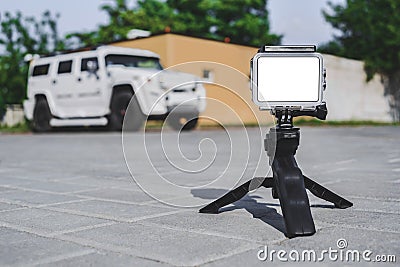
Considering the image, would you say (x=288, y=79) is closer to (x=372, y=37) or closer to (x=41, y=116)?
(x=41, y=116)

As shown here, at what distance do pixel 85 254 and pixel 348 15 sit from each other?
2977 cm

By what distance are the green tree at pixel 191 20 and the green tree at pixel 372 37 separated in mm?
4435

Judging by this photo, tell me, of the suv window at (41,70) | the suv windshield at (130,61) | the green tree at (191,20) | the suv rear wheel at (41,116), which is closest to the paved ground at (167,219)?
the suv windshield at (130,61)

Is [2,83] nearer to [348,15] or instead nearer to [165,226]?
[348,15]

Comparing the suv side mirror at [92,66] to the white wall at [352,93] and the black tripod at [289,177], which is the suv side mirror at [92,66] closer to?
the black tripod at [289,177]

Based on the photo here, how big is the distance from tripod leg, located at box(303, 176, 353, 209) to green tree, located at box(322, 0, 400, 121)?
1024 inches

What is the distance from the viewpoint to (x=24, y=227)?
345 cm

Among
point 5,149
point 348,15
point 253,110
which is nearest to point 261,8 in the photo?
point 348,15

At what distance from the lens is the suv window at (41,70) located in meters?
15.7

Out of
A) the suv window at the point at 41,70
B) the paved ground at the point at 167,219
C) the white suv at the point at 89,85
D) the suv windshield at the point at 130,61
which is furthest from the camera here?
the suv window at the point at 41,70

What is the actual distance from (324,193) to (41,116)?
1354 cm

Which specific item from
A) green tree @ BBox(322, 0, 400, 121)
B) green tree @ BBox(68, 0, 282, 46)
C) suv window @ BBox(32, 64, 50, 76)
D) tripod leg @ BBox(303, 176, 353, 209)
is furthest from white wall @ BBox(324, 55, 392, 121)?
tripod leg @ BBox(303, 176, 353, 209)

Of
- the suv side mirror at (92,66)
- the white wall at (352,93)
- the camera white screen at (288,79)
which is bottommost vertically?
the white wall at (352,93)

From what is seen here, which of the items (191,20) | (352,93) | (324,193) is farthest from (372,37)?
(324,193)
